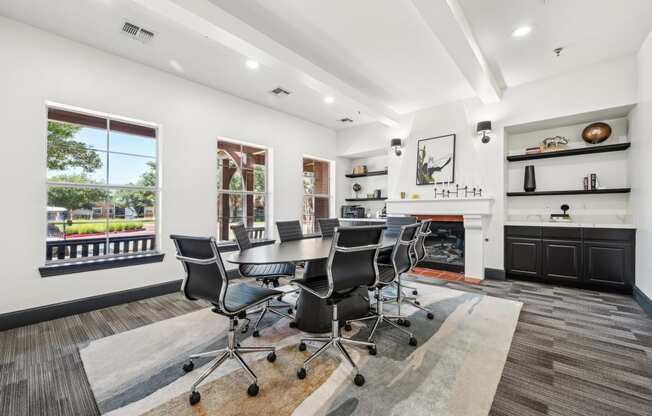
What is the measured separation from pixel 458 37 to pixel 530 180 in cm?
290

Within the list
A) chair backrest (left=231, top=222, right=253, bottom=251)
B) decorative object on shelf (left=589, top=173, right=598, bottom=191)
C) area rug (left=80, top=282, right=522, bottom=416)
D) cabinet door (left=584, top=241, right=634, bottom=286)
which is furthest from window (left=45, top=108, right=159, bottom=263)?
decorative object on shelf (left=589, top=173, right=598, bottom=191)

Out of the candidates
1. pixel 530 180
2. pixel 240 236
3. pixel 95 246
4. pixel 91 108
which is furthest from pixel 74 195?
pixel 530 180

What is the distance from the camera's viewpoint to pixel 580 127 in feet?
14.0

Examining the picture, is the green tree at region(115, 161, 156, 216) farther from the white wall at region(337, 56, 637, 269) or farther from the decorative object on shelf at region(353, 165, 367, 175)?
the decorative object on shelf at region(353, 165, 367, 175)

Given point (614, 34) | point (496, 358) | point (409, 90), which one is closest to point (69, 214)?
point (496, 358)

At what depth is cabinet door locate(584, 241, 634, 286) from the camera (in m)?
3.64

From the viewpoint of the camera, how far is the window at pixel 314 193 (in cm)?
634

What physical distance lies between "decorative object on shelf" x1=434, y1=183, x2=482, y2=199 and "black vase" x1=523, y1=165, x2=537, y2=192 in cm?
72

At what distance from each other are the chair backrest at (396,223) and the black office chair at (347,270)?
1.94m

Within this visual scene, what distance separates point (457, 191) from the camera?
16.1 feet

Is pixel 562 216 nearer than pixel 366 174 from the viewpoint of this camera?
Yes

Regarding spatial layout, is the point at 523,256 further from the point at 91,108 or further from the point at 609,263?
the point at 91,108

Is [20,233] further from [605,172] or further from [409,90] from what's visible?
[605,172]

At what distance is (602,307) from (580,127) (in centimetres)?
271
